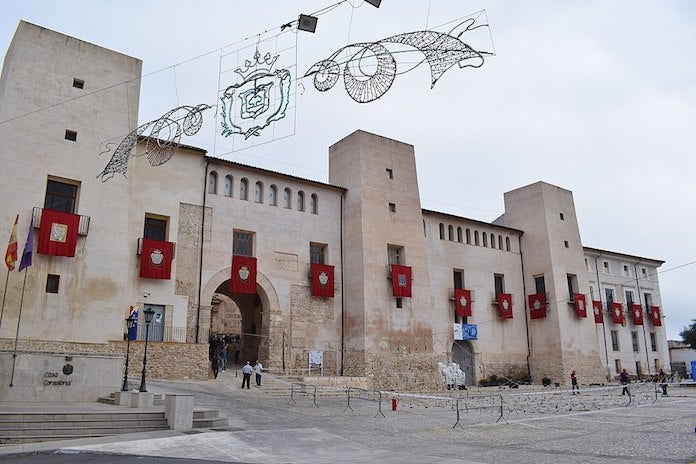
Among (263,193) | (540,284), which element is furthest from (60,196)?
(540,284)

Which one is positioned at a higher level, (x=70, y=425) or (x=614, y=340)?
(x=614, y=340)

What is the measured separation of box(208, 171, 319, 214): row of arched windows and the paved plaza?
8726mm

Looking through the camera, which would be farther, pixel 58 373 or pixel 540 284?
pixel 540 284

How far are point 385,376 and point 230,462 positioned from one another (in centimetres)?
1751

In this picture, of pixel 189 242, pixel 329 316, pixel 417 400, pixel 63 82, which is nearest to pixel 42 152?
pixel 63 82

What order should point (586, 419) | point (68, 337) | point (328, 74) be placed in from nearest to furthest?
1. point (328, 74)
2. point (586, 419)
3. point (68, 337)

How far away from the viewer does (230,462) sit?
9.52 metres

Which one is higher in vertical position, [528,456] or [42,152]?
[42,152]

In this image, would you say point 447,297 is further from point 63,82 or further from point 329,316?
point 63,82

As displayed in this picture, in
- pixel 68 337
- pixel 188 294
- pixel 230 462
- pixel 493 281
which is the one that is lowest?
pixel 230 462

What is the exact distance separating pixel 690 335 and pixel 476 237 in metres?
31.5

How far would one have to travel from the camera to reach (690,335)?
5262cm

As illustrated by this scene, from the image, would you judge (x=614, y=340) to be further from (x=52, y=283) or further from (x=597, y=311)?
(x=52, y=283)

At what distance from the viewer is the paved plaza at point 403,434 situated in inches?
391
